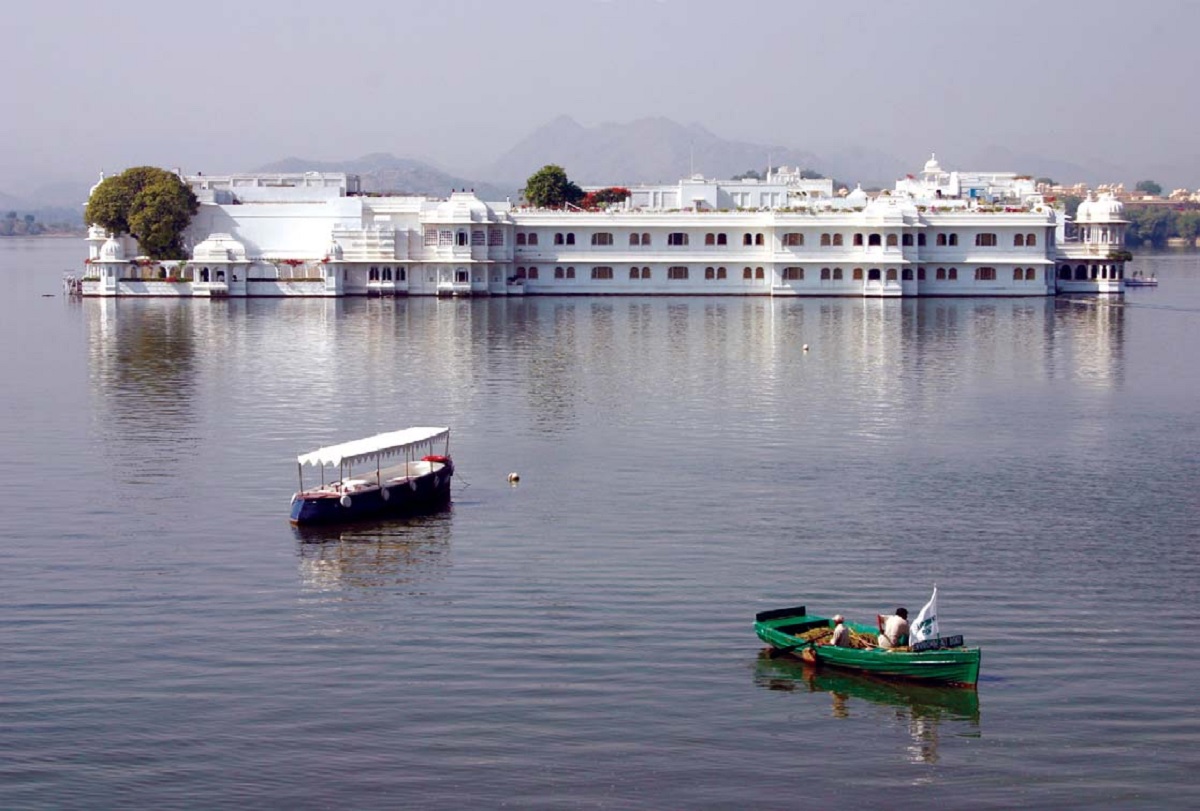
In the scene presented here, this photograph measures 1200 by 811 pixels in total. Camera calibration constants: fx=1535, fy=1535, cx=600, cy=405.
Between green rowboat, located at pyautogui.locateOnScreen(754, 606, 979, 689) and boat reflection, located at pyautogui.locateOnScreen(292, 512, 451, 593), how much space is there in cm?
507

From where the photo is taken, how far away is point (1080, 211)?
79.4 meters

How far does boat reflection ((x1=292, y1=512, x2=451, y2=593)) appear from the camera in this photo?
20047mm

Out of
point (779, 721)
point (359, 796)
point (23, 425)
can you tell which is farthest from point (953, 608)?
point (23, 425)

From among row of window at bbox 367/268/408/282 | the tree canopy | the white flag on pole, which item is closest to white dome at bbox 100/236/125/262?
the tree canopy

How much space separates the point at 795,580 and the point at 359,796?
8148 millimetres

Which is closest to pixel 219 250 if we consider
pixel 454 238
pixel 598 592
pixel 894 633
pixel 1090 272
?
pixel 454 238

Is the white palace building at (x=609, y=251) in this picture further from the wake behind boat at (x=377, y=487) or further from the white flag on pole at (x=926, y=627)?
the white flag on pole at (x=926, y=627)

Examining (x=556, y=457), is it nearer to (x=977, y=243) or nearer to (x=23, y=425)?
(x=23, y=425)

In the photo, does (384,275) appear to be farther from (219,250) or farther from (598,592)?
(598,592)

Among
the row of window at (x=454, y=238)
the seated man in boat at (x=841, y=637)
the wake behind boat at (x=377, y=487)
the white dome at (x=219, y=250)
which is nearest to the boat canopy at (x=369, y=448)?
the wake behind boat at (x=377, y=487)

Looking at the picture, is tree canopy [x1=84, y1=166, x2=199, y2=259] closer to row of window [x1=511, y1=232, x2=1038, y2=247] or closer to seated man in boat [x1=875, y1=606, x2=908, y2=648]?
row of window [x1=511, y1=232, x2=1038, y2=247]

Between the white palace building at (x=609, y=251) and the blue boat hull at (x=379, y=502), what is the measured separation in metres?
49.0

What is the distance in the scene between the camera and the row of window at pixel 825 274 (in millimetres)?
73688

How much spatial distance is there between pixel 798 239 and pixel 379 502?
173ft
